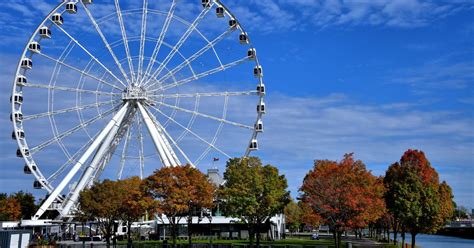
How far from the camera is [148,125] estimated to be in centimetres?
7012

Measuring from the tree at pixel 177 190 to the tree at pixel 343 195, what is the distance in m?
11.7

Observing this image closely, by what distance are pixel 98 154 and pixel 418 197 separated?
38.4 meters

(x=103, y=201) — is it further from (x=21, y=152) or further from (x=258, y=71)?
(x=258, y=71)

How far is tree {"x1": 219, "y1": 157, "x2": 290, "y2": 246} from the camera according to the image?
199 feet

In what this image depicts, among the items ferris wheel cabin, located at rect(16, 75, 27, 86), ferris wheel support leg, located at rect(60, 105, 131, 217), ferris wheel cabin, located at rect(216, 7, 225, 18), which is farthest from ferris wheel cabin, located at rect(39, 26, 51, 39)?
ferris wheel cabin, located at rect(216, 7, 225, 18)

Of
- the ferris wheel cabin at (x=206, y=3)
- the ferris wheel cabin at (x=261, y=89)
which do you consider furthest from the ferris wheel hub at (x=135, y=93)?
the ferris wheel cabin at (x=261, y=89)

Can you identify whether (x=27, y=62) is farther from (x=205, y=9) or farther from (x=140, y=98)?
(x=205, y=9)

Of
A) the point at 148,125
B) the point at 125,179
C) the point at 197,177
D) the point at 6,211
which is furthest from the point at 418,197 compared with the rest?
the point at 6,211

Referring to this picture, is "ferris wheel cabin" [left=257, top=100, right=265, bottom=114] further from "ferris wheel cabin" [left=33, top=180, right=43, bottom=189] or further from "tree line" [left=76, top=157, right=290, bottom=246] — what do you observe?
"ferris wheel cabin" [left=33, top=180, right=43, bottom=189]

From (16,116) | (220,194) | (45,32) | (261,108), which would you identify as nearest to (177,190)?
(220,194)

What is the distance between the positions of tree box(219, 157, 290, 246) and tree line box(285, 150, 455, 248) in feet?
9.38

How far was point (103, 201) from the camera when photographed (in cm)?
7088

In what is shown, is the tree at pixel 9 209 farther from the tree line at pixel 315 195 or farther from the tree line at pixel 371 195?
the tree line at pixel 371 195

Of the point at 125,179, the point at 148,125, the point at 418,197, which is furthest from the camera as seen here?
the point at 125,179
